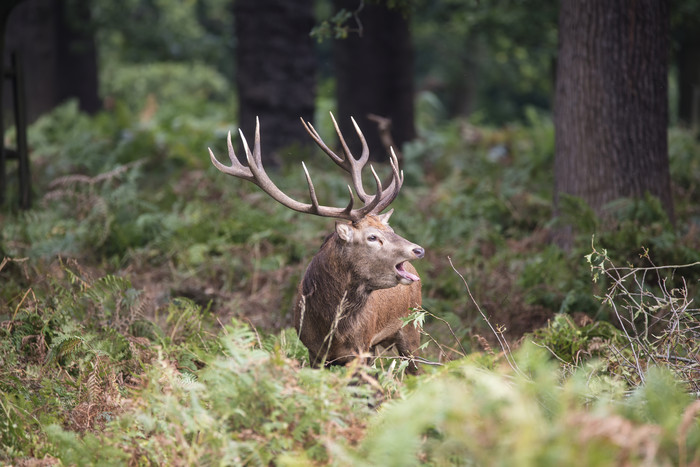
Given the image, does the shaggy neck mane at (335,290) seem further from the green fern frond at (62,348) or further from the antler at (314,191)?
the green fern frond at (62,348)

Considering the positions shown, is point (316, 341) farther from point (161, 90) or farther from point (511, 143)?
point (161, 90)

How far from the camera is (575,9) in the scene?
7656 millimetres

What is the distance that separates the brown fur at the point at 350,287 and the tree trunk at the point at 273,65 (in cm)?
610

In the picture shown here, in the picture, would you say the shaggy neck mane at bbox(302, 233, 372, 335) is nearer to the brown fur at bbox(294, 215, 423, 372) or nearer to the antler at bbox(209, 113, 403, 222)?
the brown fur at bbox(294, 215, 423, 372)

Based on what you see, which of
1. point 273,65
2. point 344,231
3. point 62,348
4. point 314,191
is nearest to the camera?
point 344,231

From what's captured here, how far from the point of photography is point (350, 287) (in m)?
5.40

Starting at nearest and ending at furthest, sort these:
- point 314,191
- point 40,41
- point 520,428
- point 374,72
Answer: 1. point 520,428
2. point 314,191
3. point 374,72
4. point 40,41

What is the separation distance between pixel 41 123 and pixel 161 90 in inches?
605

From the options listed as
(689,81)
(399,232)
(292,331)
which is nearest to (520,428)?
(292,331)

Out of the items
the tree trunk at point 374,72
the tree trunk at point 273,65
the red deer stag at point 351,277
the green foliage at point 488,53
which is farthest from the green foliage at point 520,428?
the tree trunk at point 374,72

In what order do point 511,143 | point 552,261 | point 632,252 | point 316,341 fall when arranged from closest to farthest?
1. point 316,341
2. point 632,252
3. point 552,261
4. point 511,143

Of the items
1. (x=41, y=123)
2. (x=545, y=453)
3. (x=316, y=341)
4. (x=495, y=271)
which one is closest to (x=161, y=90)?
(x=41, y=123)

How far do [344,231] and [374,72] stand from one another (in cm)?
825

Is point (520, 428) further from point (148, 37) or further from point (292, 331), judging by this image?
point (148, 37)
